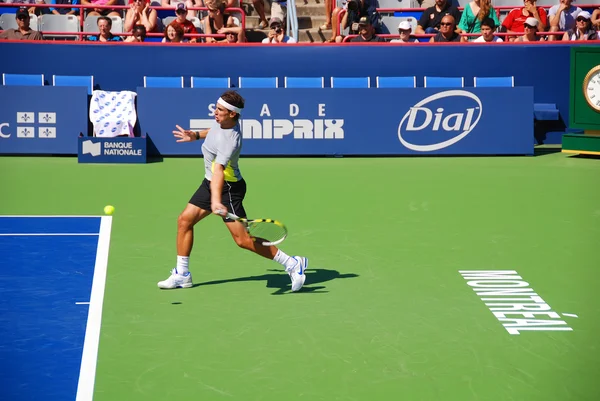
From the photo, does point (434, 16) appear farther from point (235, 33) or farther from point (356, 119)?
point (235, 33)

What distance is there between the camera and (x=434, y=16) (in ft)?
64.0

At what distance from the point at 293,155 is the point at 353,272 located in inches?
340

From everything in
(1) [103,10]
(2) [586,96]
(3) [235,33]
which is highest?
(1) [103,10]

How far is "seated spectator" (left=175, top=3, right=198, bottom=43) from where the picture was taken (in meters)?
18.6

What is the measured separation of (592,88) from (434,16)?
3.75 m

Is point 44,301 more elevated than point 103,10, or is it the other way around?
point 103,10

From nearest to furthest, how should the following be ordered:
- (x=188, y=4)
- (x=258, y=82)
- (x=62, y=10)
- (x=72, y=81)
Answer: (x=72, y=81) → (x=258, y=82) → (x=188, y=4) → (x=62, y=10)

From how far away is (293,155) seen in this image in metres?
17.7

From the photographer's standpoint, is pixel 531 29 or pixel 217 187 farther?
pixel 531 29

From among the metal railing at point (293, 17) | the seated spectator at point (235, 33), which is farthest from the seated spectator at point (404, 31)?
the seated spectator at point (235, 33)

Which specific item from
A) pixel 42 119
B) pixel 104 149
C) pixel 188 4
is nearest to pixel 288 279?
pixel 104 149

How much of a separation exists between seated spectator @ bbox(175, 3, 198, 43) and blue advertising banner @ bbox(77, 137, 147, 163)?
3.19 metres

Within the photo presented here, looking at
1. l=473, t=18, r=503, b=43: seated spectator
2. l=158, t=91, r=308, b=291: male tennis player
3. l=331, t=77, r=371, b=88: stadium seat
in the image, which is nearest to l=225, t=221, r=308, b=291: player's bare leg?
l=158, t=91, r=308, b=291: male tennis player

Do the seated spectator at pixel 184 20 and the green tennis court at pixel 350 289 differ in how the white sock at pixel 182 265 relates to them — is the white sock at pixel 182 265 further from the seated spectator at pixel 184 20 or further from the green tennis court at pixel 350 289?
the seated spectator at pixel 184 20
